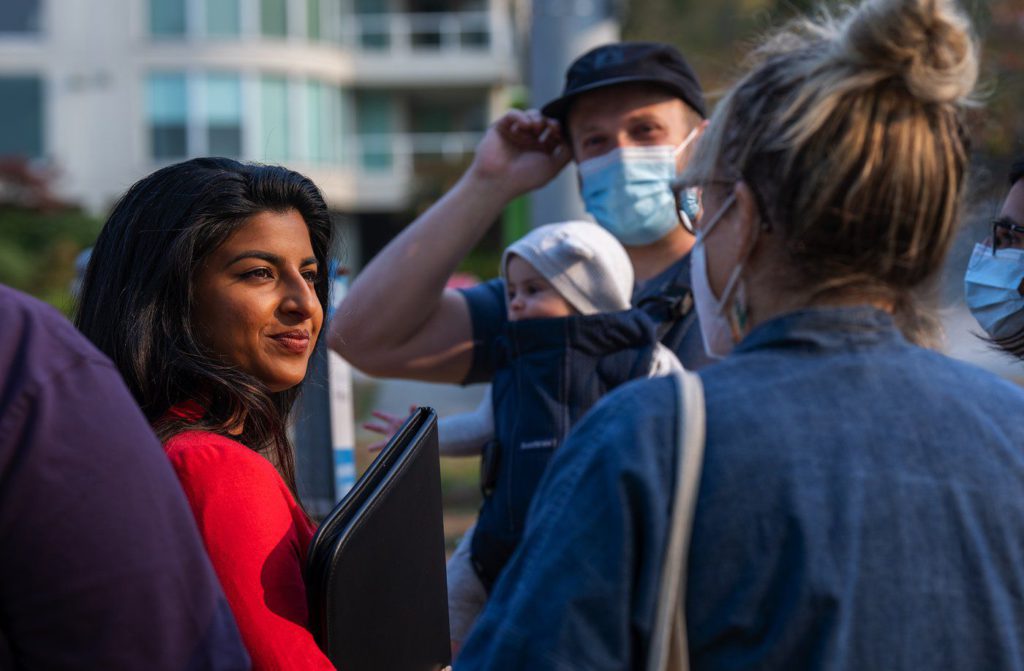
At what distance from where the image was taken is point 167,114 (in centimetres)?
2697

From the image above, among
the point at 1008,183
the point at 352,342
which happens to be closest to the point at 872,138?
the point at 1008,183

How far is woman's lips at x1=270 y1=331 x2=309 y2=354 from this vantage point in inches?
87.6

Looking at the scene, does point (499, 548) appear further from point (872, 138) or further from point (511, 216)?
point (511, 216)

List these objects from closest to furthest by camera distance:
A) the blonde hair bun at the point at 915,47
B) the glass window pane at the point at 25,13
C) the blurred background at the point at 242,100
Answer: the blonde hair bun at the point at 915,47, the blurred background at the point at 242,100, the glass window pane at the point at 25,13

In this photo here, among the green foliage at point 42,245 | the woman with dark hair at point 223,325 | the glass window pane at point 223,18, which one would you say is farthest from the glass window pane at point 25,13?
the woman with dark hair at point 223,325

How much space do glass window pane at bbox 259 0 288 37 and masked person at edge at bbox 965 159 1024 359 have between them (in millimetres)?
26939

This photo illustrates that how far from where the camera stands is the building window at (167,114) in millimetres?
26750

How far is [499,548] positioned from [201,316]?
1.17 meters

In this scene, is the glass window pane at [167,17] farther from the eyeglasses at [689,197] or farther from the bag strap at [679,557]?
the bag strap at [679,557]

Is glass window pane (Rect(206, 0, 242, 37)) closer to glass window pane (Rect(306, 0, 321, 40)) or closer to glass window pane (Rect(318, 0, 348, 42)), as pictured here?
glass window pane (Rect(306, 0, 321, 40))

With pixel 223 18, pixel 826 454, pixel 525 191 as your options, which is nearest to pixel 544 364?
pixel 525 191

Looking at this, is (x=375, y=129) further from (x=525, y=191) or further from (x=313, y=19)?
(x=525, y=191)

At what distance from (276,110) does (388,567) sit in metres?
27.2

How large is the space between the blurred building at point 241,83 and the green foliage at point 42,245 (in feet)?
4.14
